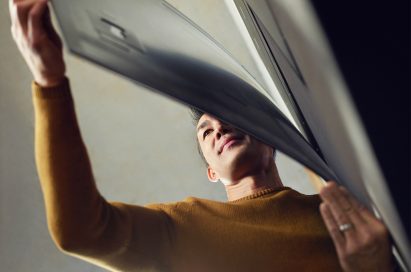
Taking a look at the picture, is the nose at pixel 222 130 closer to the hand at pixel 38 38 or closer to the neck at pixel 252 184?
the neck at pixel 252 184

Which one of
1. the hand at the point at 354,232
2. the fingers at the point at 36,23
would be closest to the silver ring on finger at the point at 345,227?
the hand at the point at 354,232

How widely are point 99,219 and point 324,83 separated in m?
0.37

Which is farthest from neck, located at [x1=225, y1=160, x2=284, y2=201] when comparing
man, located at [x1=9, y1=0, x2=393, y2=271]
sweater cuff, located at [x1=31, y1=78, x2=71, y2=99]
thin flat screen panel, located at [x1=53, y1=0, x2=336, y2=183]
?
sweater cuff, located at [x1=31, y1=78, x2=71, y2=99]

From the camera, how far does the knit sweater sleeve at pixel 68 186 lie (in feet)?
1.71

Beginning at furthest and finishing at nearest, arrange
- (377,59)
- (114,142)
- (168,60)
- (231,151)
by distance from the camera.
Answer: (114,142)
(231,151)
(168,60)
(377,59)

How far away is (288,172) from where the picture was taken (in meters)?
1.74

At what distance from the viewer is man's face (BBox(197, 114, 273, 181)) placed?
0.94m

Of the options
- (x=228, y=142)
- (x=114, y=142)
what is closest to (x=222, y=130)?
(x=228, y=142)

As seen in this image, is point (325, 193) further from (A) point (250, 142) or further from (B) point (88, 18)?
(A) point (250, 142)

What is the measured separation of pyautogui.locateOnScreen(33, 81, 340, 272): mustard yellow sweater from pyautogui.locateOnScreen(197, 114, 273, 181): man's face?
78mm

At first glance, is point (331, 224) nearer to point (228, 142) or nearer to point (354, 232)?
point (354, 232)

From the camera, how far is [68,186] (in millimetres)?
533

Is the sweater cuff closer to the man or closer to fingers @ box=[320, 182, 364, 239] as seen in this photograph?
the man

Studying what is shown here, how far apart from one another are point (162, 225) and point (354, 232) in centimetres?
30
